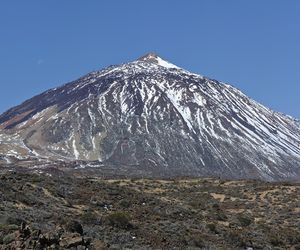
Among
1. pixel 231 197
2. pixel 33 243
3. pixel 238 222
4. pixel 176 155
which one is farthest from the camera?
pixel 176 155

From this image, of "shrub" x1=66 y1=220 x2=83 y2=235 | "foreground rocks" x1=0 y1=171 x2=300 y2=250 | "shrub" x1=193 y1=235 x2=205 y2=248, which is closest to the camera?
"foreground rocks" x1=0 y1=171 x2=300 y2=250

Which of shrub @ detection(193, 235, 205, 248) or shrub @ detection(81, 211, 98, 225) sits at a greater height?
shrub @ detection(81, 211, 98, 225)

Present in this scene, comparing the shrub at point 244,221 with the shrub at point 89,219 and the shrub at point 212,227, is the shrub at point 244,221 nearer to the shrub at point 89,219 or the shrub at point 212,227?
the shrub at point 212,227

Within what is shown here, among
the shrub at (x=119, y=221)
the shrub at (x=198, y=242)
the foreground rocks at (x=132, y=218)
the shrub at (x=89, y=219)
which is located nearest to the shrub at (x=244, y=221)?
the foreground rocks at (x=132, y=218)

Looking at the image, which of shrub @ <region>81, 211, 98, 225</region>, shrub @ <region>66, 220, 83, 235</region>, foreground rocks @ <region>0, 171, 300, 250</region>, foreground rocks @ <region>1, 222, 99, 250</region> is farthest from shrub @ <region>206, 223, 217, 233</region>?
foreground rocks @ <region>1, 222, 99, 250</region>

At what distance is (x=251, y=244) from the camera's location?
26562 millimetres

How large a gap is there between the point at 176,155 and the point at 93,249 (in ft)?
592

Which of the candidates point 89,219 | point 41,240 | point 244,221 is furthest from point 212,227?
point 41,240

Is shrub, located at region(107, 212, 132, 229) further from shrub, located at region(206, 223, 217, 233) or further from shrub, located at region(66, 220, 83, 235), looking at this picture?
shrub, located at region(206, 223, 217, 233)

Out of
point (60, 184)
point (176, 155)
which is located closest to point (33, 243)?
point (60, 184)

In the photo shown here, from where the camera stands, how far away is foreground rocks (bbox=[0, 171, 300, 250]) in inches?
809

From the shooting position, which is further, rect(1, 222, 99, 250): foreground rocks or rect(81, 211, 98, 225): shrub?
rect(81, 211, 98, 225): shrub

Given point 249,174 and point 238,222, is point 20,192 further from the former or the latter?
point 249,174

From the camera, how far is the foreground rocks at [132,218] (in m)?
20.5
